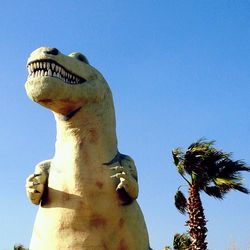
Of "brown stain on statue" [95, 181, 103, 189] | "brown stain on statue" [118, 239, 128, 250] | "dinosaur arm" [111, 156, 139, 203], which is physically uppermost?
"dinosaur arm" [111, 156, 139, 203]

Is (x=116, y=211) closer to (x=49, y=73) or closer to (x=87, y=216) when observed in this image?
(x=87, y=216)

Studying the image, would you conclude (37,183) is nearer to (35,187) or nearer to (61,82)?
(35,187)

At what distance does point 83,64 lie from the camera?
206 inches

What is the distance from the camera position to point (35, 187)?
16.8 ft

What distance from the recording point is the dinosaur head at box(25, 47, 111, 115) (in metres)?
4.69

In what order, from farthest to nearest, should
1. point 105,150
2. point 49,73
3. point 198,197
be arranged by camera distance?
point 198,197 < point 105,150 < point 49,73

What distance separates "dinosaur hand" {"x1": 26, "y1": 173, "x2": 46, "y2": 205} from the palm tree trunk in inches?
334

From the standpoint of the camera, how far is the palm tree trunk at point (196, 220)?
12.9 metres

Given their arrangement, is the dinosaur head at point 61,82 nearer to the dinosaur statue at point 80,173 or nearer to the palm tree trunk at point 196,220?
the dinosaur statue at point 80,173

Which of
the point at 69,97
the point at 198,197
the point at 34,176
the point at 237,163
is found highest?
the point at 237,163

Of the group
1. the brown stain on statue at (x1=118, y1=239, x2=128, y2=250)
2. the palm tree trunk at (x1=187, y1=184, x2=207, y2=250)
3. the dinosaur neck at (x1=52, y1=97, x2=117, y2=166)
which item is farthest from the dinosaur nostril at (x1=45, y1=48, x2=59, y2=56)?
the palm tree trunk at (x1=187, y1=184, x2=207, y2=250)

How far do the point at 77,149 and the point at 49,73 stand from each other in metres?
0.83

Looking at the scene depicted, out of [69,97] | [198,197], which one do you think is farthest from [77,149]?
[198,197]

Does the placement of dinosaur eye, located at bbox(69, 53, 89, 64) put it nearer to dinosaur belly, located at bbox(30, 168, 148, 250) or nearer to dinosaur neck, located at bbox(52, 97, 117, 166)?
dinosaur neck, located at bbox(52, 97, 117, 166)
